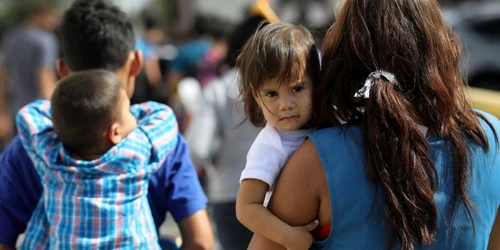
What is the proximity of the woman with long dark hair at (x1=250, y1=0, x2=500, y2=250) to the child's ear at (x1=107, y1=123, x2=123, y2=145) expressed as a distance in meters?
0.60

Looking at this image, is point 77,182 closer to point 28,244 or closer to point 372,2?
point 28,244

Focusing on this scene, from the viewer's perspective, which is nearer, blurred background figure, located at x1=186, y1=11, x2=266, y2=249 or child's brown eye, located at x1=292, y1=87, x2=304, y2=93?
child's brown eye, located at x1=292, y1=87, x2=304, y2=93

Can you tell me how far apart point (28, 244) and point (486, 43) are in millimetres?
10208

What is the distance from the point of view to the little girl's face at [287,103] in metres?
2.18

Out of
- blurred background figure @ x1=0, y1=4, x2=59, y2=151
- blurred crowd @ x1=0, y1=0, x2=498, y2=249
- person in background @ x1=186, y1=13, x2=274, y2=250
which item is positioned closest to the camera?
person in background @ x1=186, y1=13, x2=274, y2=250

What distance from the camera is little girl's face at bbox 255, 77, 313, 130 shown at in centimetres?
218

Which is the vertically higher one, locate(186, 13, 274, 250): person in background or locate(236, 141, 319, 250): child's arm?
locate(236, 141, 319, 250): child's arm

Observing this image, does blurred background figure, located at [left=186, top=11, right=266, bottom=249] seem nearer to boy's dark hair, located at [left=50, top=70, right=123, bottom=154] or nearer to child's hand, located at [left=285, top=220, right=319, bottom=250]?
boy's dark hair, located at [left=50, top=70, right=123, bottom=154]

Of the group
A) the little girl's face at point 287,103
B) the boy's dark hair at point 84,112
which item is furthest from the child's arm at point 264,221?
the boy's dark hair at point 84,112

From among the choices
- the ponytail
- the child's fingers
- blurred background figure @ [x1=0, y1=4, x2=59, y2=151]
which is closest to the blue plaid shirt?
the child's fingers

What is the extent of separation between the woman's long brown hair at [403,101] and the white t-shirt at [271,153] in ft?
0.48

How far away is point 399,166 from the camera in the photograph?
198 centimetres

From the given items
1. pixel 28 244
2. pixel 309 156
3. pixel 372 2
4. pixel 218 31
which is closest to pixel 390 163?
pixel 309 156

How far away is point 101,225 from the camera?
2.37m
